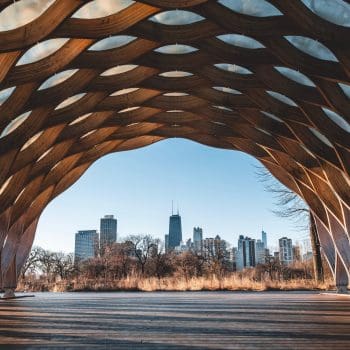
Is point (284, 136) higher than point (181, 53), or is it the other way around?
→ point (181, 53)

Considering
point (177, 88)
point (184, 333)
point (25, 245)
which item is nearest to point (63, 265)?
point (25, 245)

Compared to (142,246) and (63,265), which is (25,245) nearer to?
(142,246)

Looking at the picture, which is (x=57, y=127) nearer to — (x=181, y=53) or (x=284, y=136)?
(x=181, y=53)

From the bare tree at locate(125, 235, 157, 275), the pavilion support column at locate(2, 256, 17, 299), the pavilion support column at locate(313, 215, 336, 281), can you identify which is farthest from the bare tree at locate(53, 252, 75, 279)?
the pavilion support column at locate(313, 215, 336, 281)

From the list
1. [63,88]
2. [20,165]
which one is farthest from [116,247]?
[63,88]

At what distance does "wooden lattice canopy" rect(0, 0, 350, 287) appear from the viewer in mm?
12578

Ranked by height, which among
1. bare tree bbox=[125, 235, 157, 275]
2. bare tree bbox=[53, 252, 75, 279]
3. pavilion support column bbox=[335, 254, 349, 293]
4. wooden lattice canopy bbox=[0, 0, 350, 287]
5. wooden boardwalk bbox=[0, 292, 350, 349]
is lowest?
wooden boardwalk bbox=[0, 292, 350, 349]

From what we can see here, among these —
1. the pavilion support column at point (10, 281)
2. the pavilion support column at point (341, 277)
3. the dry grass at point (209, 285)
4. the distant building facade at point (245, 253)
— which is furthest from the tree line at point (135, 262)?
the distant building facade at point (245, 253)

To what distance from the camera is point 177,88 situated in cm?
2028

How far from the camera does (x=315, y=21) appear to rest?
474 inches

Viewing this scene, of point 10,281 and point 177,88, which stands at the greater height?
point 177,88

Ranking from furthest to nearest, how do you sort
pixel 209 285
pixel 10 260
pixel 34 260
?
pixel 34 260 → pixel 209 285 → pixel 10 260

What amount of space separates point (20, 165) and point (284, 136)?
13446mm

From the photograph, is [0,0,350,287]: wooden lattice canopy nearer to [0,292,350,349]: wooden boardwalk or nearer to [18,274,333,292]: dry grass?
[18,274,333,292]: dry grass
